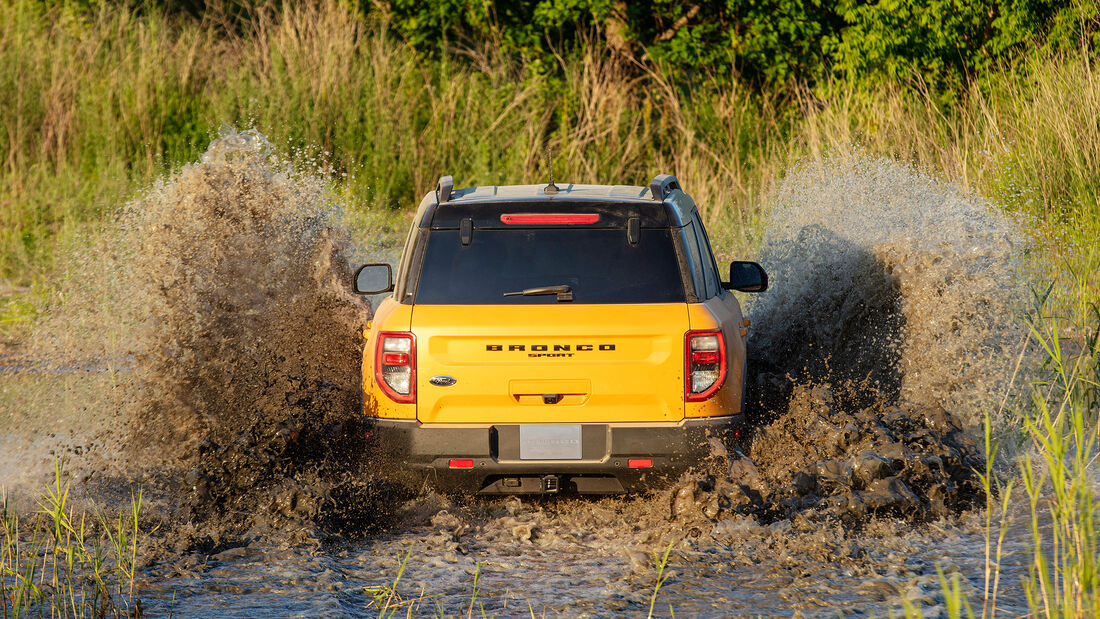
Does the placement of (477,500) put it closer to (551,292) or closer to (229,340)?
(551,292)

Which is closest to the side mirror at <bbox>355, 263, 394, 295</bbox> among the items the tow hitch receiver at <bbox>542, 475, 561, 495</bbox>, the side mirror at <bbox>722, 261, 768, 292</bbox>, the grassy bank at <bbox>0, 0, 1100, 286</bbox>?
the tow hitch receiver at <bbox>542, 475, 561, 495</bbox>

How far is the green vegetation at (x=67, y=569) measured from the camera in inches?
185

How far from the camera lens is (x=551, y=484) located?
6109 millimetres

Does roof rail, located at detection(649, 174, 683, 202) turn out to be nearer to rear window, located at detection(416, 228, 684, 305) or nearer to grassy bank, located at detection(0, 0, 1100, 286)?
rear window, located at detection(416, 228, 684, 305)

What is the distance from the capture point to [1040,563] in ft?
12.6

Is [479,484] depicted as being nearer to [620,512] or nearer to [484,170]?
[620,512]

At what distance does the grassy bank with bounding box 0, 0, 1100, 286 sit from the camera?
15961 mm

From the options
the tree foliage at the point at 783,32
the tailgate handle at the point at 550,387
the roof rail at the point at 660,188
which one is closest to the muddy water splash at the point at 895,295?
the roof rail at the point at 660,188

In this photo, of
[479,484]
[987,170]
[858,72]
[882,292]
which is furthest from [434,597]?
[858,72]

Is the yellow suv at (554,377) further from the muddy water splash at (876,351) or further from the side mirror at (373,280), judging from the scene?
the side mirror at (373,280)

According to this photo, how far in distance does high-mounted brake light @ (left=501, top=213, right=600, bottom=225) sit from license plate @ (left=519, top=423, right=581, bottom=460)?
3.62 feet

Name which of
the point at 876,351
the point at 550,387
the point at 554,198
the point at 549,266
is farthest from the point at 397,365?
the point at 876,351

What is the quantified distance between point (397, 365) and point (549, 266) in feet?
3.11

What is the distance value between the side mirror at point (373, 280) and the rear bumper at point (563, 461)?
141cm
